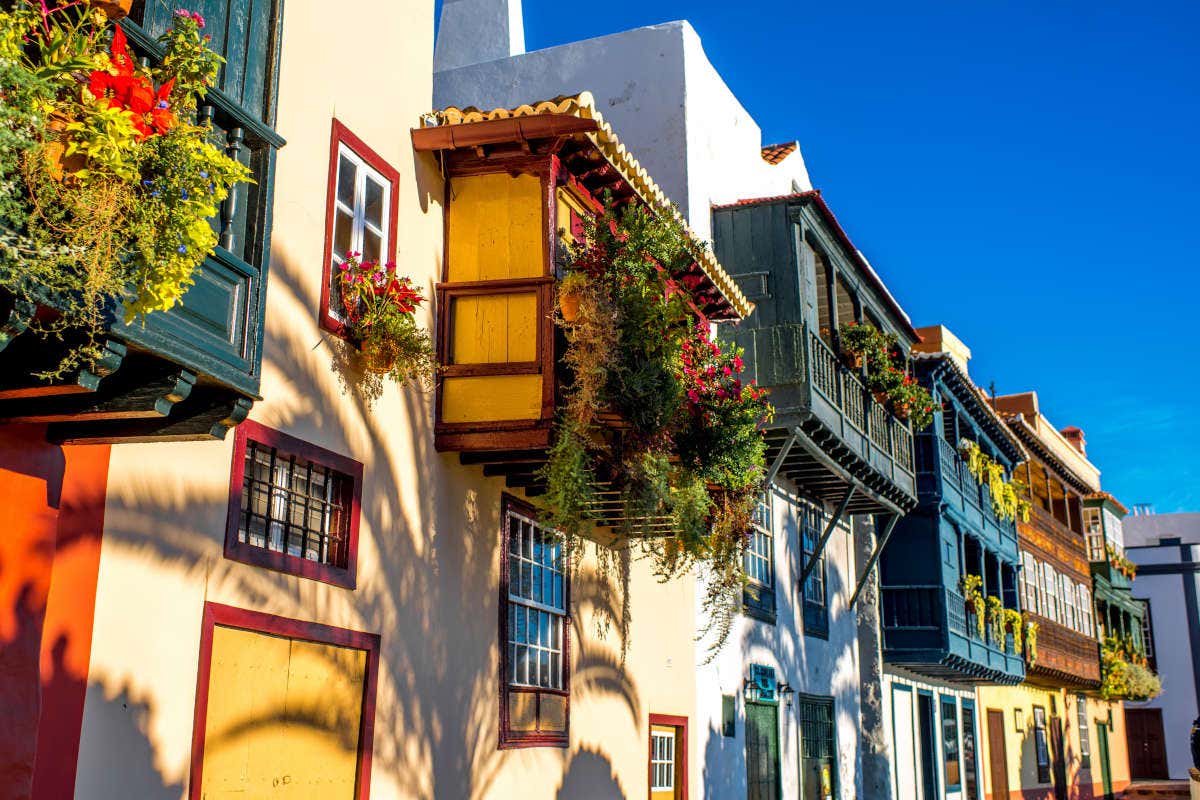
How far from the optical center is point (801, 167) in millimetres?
23109

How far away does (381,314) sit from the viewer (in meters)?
9.73

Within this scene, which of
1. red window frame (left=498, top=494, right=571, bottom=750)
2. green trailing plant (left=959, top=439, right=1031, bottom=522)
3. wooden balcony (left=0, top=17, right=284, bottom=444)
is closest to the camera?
wooden balcony (left=0, top=17, right=284, bottom=444)

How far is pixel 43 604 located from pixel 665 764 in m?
9.68

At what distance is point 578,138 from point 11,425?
5.87 m

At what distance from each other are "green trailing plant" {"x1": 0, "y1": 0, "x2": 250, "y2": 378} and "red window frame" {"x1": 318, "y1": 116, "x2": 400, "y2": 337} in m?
3.01

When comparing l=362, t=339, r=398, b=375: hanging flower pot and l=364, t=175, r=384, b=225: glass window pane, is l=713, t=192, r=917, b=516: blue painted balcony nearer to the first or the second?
l=364, t=175, r=384, b=225: glass window pane

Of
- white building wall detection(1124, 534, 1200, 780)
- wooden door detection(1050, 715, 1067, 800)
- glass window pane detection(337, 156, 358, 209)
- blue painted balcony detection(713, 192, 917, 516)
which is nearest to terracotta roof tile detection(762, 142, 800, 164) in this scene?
blue painted balcony detection(713, 192, 917, 516)

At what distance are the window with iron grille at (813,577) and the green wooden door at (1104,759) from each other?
80.0ft

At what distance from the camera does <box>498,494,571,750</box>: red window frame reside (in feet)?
37.3

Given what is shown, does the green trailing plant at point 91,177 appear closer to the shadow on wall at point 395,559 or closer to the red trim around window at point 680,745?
the shadow on wall at point 395,559

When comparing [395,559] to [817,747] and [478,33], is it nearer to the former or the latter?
[817,747]

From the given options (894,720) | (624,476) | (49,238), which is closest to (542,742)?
(624,476)

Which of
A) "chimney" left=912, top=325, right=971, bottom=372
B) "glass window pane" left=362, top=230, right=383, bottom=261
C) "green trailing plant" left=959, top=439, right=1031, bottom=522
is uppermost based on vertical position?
"chimney" left=912, top=325, right=971, bottom=372

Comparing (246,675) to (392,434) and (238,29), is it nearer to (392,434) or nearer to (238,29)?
(392,434)
